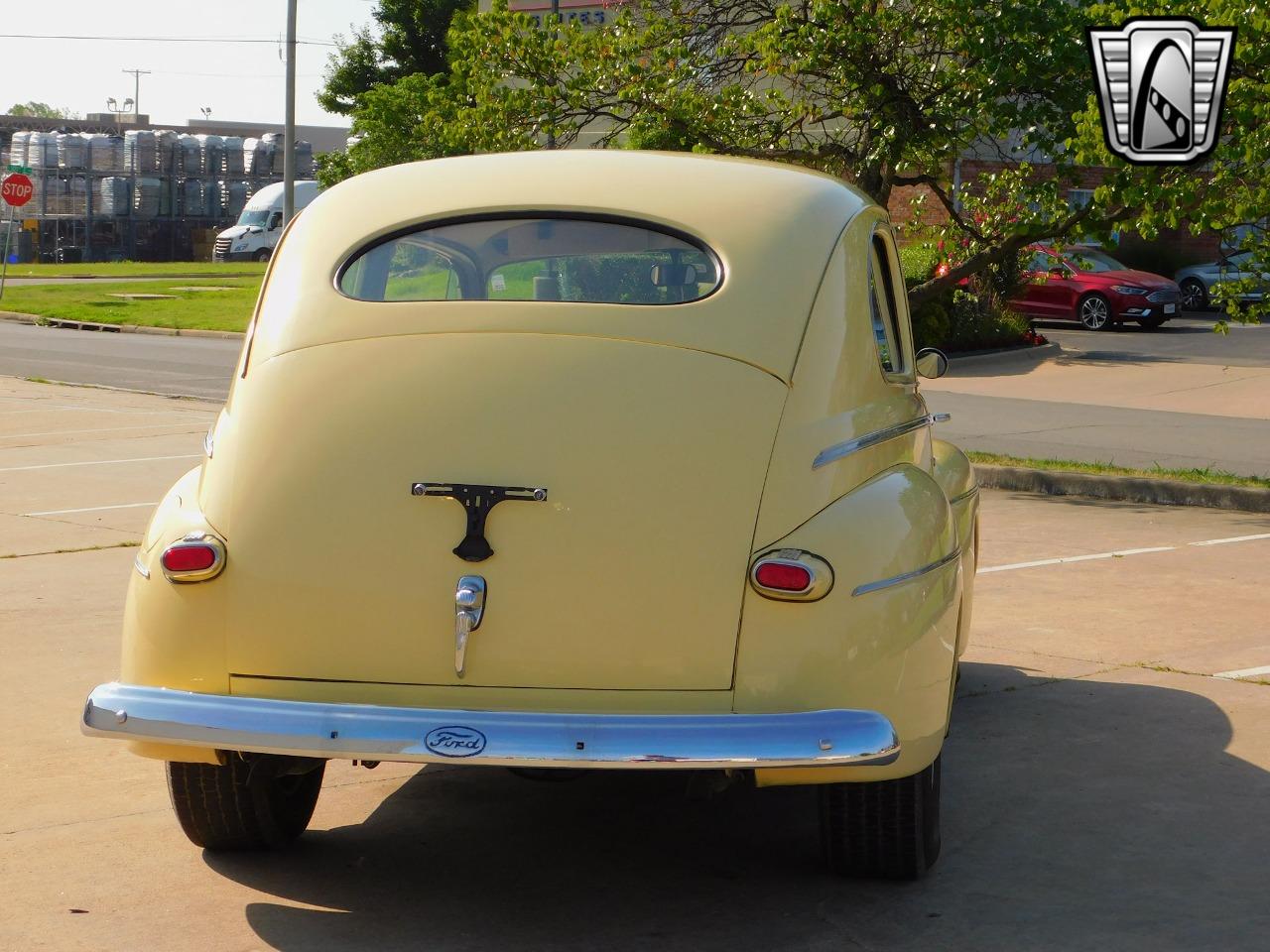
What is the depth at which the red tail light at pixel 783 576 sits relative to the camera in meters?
4.09

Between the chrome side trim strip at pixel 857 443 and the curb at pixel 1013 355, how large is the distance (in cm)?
1909

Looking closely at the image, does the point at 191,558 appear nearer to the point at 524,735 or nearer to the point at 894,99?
the point at 524,735

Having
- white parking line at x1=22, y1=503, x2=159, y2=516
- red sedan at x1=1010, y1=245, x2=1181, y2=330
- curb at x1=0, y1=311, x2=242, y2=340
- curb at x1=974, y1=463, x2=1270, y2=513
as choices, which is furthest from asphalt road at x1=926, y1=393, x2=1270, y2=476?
curb at x1=0, y1=311, x2=242, y2=340

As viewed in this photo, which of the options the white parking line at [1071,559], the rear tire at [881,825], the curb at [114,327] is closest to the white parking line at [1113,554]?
the white parking line at [1071,559]

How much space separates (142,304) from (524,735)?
31.6 m

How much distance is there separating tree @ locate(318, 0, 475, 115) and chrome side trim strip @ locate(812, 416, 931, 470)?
53.5 meters

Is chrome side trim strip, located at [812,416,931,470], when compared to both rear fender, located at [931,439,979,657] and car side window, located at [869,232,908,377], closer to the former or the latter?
car side window, located at [869,232,908,377]

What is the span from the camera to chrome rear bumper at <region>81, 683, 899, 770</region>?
12.8ft

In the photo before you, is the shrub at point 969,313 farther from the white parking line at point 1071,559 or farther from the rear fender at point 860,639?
the rear fender at point 860,639

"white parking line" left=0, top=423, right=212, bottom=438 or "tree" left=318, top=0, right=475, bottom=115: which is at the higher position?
"tree" left=318, top=0, right=475, bottom=115

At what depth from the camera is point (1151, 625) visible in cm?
791

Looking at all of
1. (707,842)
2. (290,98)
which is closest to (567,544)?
(707,842)

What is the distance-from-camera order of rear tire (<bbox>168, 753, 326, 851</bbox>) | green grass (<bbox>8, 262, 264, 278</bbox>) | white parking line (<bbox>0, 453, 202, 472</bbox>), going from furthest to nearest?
green grass (<bbox>8, 262, 264, 278</bbox>) → white parking line (<bbox>0, 453, 202, 472</bbox>) → rear tire (<bbox>168, 753, 326, 851</bbox>)

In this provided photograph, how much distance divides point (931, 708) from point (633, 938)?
96 centimetres
